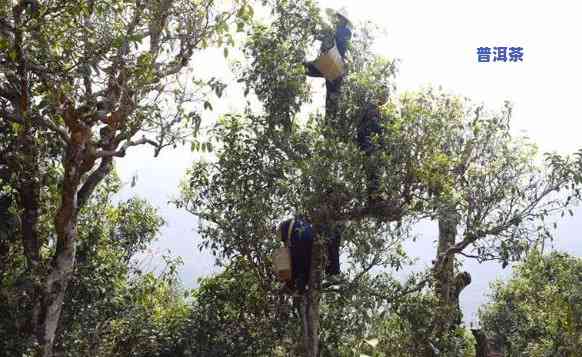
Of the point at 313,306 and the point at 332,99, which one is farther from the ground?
the point at 332,99

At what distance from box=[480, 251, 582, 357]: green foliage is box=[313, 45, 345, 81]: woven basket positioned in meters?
5.62

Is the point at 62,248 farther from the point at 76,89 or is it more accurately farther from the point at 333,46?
the point at 333,46

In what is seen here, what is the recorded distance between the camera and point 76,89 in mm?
7871

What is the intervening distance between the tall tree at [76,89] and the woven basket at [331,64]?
244 cm

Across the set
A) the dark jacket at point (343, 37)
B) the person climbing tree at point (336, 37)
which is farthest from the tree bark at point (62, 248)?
the dark jacket at point (343, 37)

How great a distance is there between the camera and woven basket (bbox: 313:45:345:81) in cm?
1019

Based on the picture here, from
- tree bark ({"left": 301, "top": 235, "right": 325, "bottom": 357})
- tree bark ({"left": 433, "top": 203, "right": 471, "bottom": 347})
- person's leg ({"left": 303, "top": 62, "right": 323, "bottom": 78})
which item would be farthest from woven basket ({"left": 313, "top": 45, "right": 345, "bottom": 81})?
tree bark ({"left": 433, "top": 203, "right": 471, "bottom": 347})

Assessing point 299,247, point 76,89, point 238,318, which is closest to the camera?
point 76,89

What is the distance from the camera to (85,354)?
33.7 feet

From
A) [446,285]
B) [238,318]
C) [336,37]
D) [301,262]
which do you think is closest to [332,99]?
[336,37]

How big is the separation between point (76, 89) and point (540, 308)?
56.1 ft

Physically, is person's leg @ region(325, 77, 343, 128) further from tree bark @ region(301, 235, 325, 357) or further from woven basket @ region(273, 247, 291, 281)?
woven basket @ region(273, 247, 291, 281)

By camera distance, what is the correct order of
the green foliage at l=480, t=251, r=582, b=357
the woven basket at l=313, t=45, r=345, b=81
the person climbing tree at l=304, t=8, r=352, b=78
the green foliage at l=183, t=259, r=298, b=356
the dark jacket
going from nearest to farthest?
the woven basket at l=313, t=45, r=345, b=81, the green foliage at l=183, t=259, r=298, b=356, the person climbing tree at l=304, t=8, r=352, b=78, the dark jacket, the green foliage at l=480, t=251, r=582, b=357

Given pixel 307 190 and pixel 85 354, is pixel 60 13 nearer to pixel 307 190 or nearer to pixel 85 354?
pixel 307 190
